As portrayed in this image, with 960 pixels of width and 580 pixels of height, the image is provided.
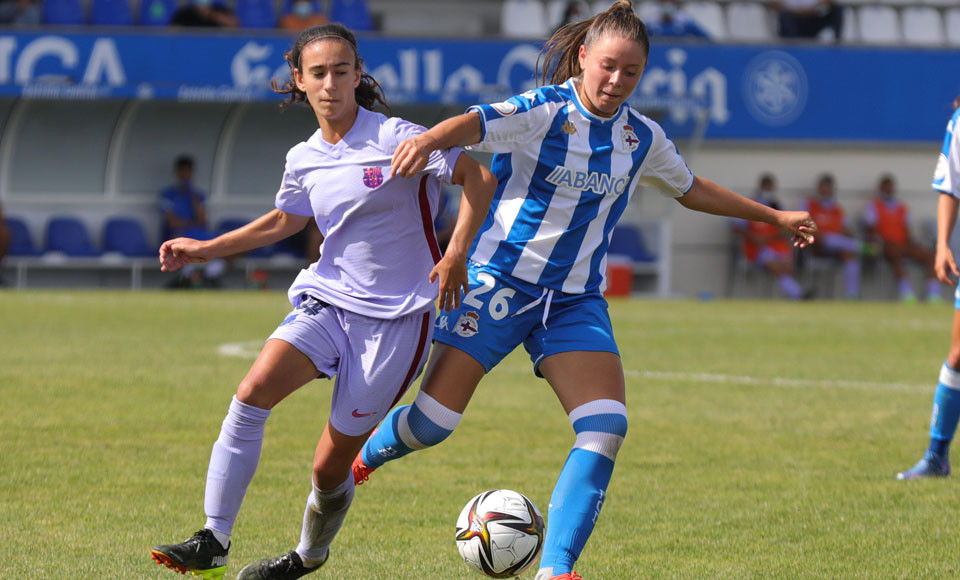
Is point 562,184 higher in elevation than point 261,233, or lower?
higher

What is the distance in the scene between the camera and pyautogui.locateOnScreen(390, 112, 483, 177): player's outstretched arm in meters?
3.91

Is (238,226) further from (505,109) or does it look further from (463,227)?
(463,227)

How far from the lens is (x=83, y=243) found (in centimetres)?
1977

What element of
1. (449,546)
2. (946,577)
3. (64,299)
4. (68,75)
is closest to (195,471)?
(449,546)

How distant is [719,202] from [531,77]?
15717mm

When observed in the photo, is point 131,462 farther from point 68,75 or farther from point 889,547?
point 68,75

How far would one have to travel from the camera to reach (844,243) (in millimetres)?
21031

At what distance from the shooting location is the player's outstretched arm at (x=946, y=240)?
6.05 meters

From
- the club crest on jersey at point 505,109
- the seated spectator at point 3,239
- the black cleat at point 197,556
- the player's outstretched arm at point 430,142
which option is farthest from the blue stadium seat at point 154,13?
the black cleat at point 197,556

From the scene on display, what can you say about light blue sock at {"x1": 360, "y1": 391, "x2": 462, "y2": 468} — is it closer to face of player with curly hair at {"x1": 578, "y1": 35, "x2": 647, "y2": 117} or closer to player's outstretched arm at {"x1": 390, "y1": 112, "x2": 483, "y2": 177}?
player's outstretched arm at {"x1": 390, "y1": 112, "x2": 483, "y2": 177}

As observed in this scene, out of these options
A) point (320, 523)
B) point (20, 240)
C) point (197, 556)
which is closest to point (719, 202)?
point (320, 523)

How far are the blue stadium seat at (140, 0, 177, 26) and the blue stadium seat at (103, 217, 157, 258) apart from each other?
3.15 m

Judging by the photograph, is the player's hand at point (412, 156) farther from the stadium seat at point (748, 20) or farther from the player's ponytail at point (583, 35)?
the stadium seat at point (748, 20)

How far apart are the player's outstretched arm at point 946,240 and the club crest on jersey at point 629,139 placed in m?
2.07
